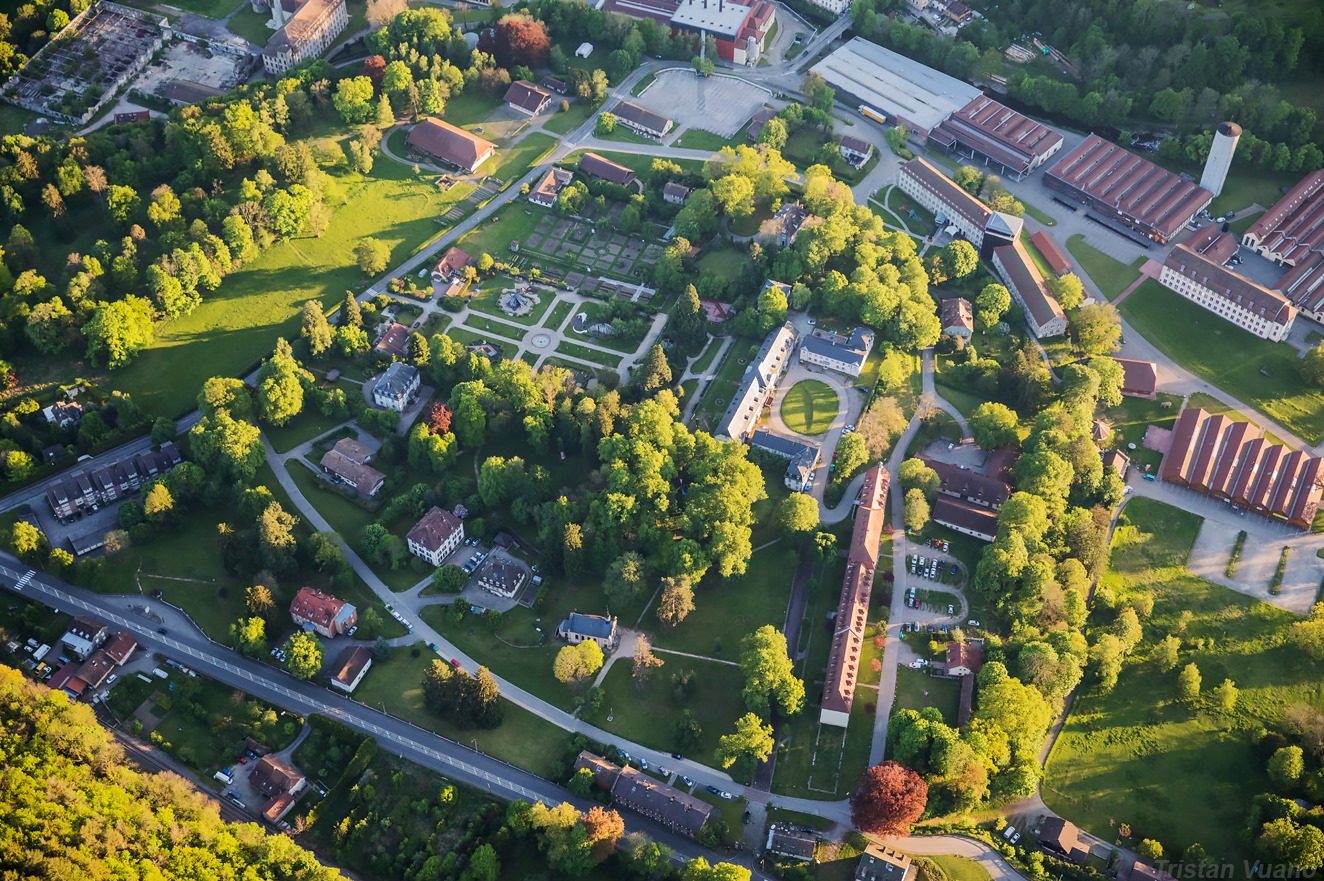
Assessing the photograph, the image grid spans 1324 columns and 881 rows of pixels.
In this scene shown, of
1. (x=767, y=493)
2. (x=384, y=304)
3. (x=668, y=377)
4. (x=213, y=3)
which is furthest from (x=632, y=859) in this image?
(x=213, y=3)

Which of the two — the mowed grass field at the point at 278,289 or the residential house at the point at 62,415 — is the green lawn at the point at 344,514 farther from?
the residential house at the point at 62,415

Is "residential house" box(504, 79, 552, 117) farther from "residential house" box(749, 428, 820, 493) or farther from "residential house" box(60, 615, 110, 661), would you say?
"residential house" box(60, 615, 110, 661)

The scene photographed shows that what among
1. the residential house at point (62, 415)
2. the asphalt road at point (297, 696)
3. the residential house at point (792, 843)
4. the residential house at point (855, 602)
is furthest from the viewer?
the residential house at point (62, 415)

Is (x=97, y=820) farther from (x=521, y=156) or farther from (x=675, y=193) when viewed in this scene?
(x=521, y=156)

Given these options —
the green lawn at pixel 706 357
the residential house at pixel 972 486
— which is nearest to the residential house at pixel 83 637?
the green lawn at pixel 706 357

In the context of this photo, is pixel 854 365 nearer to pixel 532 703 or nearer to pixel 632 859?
pixel 532 703

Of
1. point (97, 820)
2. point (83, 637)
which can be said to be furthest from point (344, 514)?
point (97, 820)
